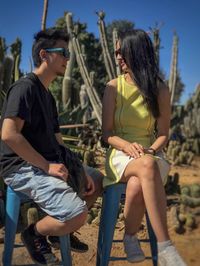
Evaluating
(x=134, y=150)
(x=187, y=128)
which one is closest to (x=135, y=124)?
(x=134, y=150)

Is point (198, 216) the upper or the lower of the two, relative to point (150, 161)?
lower

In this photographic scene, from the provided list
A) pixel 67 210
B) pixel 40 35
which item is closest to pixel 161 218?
pixel 67 210

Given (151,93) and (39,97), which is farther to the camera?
(151,93)

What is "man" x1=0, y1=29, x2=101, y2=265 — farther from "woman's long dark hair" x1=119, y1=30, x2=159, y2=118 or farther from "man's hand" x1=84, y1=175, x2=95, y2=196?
"woman's long dark hair" x1=119, y1=30, x2=159, y2=118

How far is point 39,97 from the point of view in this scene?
8.03 feet

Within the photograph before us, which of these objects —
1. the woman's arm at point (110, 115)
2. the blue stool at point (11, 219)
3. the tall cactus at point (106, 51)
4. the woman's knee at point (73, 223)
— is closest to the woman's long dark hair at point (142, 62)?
the woman's arm at point (110, 115)

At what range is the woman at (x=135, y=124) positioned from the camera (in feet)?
8.16

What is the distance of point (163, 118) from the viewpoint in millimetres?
2830

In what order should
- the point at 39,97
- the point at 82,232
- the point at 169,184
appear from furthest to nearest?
the point at 169,184 → the point at 82,232 → the point at 39,97

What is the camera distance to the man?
2.30m

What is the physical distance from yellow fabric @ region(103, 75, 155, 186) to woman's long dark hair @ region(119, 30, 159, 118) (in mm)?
58

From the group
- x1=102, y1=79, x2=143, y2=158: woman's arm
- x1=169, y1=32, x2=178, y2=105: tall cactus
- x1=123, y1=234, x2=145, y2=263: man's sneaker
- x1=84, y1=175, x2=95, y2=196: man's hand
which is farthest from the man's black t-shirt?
x1=169, y1=32, x2=178, y2=105: tall cactus

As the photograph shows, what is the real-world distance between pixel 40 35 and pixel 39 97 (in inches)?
15.5

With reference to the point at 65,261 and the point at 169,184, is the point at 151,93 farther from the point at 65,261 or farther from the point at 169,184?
the point at 169,184
